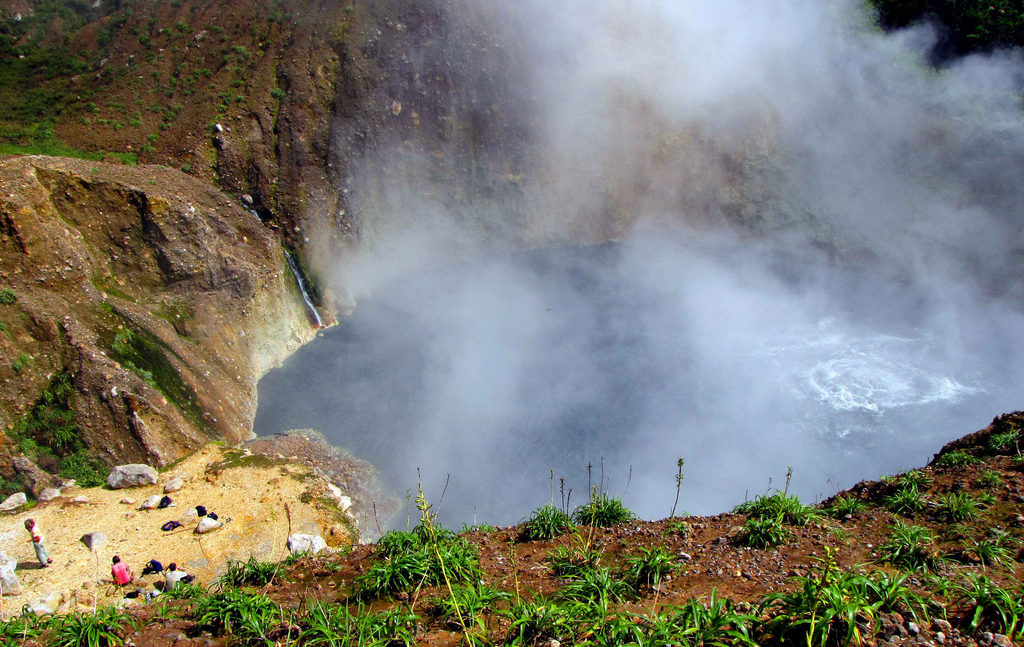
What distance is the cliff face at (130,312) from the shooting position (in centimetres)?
1783

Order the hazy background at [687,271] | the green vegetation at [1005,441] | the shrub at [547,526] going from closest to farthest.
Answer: the shrub at [547,526] → the green vegetation at [1005,441] → the hazy background at [687,271]

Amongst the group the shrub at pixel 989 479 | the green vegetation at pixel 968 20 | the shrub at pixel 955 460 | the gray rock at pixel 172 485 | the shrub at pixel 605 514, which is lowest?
the shrub at pixel 605 514

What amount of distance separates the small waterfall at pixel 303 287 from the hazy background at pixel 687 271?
49.3 inches

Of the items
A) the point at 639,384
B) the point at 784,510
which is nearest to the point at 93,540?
the point at 784,510

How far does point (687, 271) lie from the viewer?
32250 millimetres

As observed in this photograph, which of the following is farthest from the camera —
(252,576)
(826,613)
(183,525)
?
(183,525)

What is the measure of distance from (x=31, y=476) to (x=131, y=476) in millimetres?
2233

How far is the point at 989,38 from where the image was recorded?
35875mm

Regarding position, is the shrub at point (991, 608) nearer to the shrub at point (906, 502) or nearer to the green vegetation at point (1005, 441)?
the shrub at point (906, 502)

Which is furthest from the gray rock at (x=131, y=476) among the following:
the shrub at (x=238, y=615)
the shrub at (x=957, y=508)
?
the shrub at (x=957, y=508)

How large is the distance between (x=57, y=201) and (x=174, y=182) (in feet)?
15.9

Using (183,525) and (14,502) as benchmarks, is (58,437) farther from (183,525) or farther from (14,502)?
(183,525)

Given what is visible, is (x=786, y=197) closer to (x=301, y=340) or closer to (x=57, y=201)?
(x=301, y=340)

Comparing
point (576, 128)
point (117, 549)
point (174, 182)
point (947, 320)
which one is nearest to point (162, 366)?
point (117, 549)
